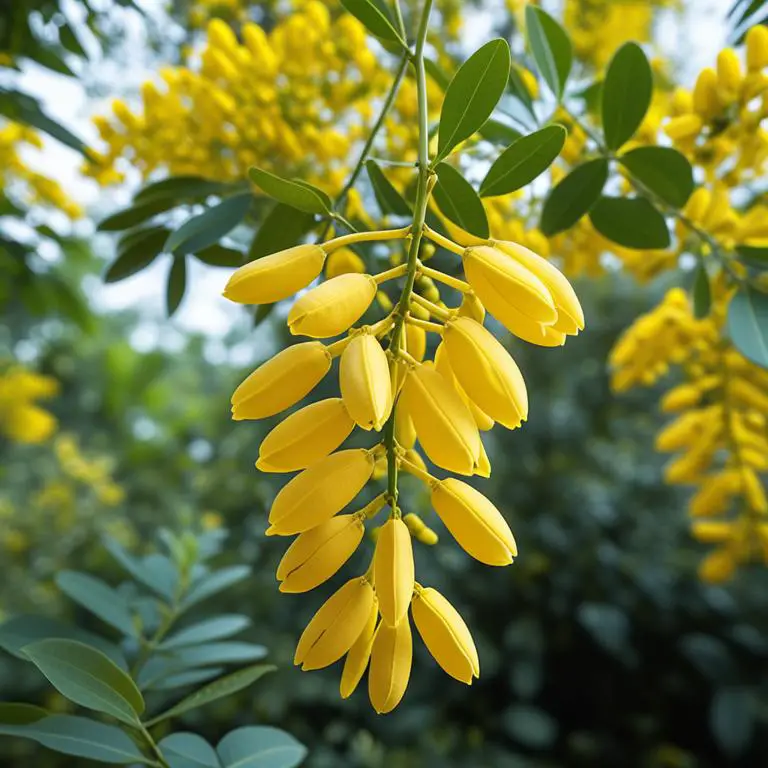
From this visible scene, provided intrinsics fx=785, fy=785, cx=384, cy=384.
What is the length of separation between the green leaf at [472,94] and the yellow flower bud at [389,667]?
25 cm

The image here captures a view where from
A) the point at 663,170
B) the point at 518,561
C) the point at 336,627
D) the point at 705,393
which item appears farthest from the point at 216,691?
the point at 518,561

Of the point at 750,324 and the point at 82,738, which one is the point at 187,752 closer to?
the point at 82,738

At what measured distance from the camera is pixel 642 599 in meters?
1.78

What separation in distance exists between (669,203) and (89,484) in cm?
220

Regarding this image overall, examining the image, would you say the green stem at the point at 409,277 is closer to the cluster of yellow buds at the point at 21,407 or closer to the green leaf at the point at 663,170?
the green leaf at the point at 663,170

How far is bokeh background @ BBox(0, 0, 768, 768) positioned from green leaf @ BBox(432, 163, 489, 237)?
0.56 m

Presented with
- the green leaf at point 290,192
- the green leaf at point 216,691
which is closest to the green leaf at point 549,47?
the green leaf at point 290,192

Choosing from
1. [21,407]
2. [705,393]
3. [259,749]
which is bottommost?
[259,749]

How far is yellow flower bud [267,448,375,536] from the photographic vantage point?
39 centimetres

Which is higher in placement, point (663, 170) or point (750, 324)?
point (663, 170)

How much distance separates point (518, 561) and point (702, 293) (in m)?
1.19

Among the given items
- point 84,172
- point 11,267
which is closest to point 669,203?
point 84,172

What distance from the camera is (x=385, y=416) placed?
361 millimetres

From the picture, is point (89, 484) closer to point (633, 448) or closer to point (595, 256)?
point (633, 448)
